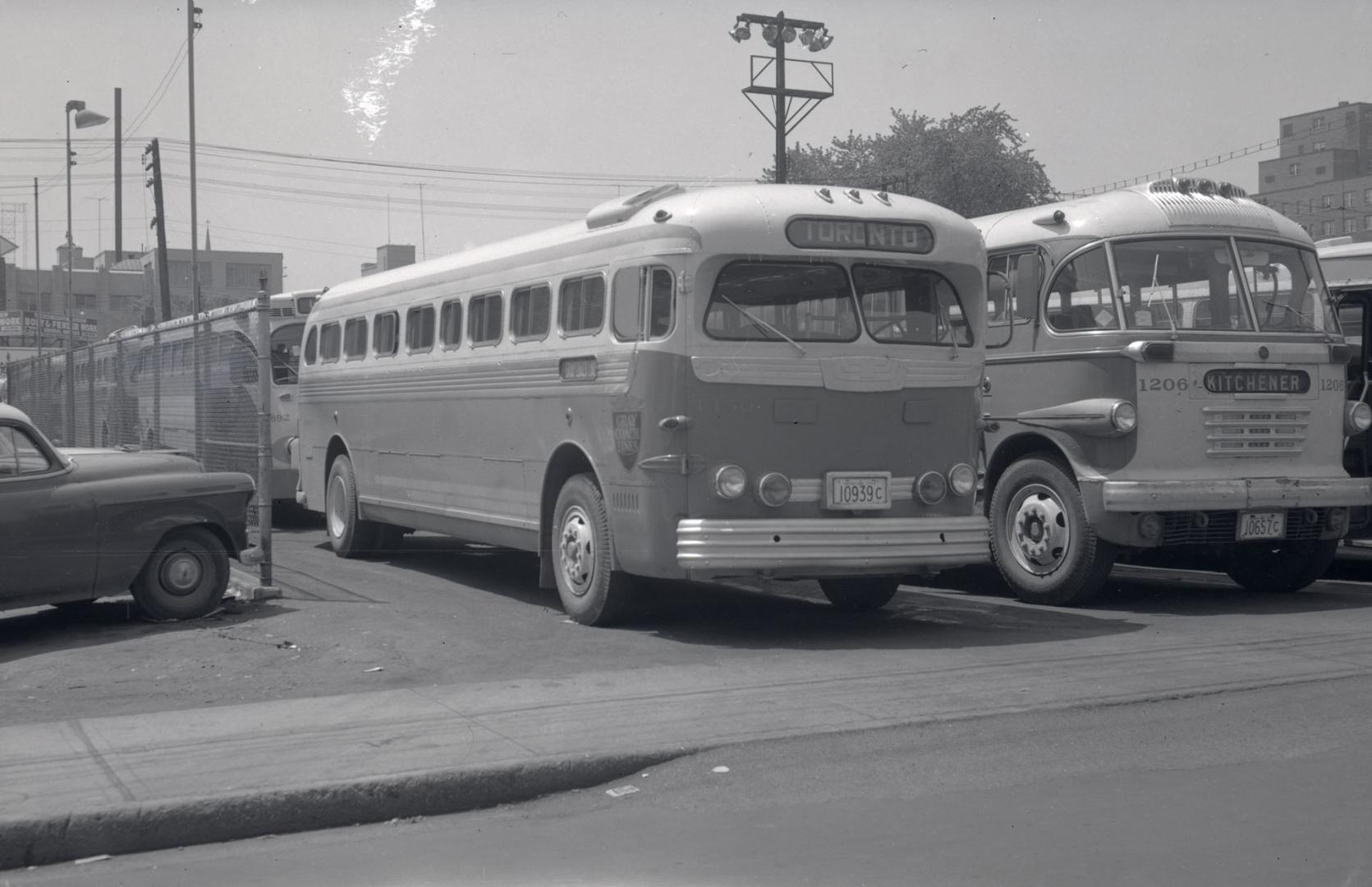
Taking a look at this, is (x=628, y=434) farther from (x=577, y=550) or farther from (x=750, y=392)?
(x=577, y=550)

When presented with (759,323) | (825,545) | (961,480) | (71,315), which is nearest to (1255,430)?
(961,480)

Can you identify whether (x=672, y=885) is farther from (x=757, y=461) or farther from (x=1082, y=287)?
(x=1082, y=287)

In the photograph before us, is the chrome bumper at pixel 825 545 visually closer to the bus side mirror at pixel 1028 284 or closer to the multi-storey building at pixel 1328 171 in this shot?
the bus side mirror at pixel 1028 284

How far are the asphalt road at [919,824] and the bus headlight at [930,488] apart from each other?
291 cm

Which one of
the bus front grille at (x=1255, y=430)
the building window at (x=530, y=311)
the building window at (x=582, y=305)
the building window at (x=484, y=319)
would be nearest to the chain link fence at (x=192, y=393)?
the building window at (x=484, y=319)

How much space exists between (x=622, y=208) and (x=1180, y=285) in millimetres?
4050

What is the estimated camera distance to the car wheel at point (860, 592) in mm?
11023

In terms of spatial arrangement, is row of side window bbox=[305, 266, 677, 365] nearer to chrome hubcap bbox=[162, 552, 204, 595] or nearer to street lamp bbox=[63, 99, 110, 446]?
chrome hubcap bbox=[162, 552, 204, 595]

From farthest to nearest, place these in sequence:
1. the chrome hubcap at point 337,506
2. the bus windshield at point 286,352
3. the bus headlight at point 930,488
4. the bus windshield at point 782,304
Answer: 1. the bus windshield at point 286,352
2. the chrome hubcap at point 337,506
3. the bus headlight at point 930,488
4. the bus windshield at point 782,304

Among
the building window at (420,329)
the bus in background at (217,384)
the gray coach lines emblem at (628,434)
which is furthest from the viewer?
the bus in background at (217,384)

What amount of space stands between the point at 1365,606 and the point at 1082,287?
3.11 m

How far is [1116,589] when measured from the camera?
41.6 feet

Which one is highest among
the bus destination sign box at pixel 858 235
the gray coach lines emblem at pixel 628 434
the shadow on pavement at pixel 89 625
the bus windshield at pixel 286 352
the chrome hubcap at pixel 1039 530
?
the bus destination sign box at pixel 858 235

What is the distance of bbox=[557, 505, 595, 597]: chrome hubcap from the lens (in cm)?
1032
